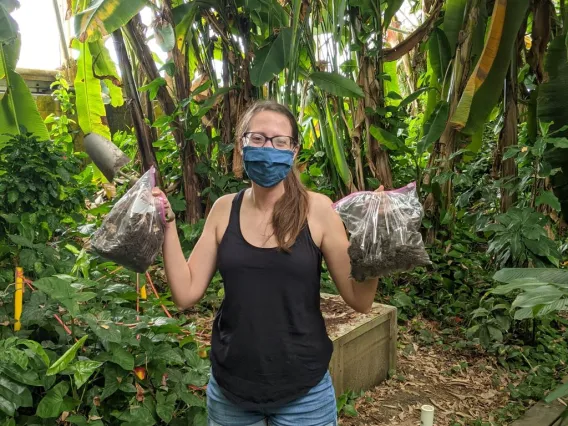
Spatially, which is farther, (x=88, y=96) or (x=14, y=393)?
(x=88, y=96)

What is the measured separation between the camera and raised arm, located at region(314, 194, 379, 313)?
1.40 metres

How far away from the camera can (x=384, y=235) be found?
1226 mm

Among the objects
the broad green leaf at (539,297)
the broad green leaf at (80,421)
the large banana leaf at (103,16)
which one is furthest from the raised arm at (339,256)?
the large banana leaf at (103,16)

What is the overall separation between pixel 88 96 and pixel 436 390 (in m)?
2.92

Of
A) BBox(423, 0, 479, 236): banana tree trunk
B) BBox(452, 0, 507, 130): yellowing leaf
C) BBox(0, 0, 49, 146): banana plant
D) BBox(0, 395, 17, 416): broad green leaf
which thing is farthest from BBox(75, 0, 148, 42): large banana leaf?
BBox(423, 0, 479, 236): banana tree trunk

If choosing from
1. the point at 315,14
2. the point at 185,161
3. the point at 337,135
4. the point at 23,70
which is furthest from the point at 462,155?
the point at 23,70

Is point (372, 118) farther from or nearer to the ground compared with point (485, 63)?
nearer to the ground

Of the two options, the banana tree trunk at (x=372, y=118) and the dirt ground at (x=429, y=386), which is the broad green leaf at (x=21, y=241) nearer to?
the dirt ground at (x=429, y=386)

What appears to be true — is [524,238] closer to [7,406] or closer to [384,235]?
[384,235]

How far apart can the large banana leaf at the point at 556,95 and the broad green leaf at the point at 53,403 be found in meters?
3.00

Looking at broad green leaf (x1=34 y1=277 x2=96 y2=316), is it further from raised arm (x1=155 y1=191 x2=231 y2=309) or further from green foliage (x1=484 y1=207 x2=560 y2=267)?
green foliage (x1=484 y1=207 x2=560 y2=267)

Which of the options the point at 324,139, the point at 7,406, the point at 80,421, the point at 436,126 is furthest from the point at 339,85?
the point at 7,406

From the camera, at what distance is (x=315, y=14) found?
12.5ft

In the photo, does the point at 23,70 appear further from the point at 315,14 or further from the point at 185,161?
the point at 315,14
